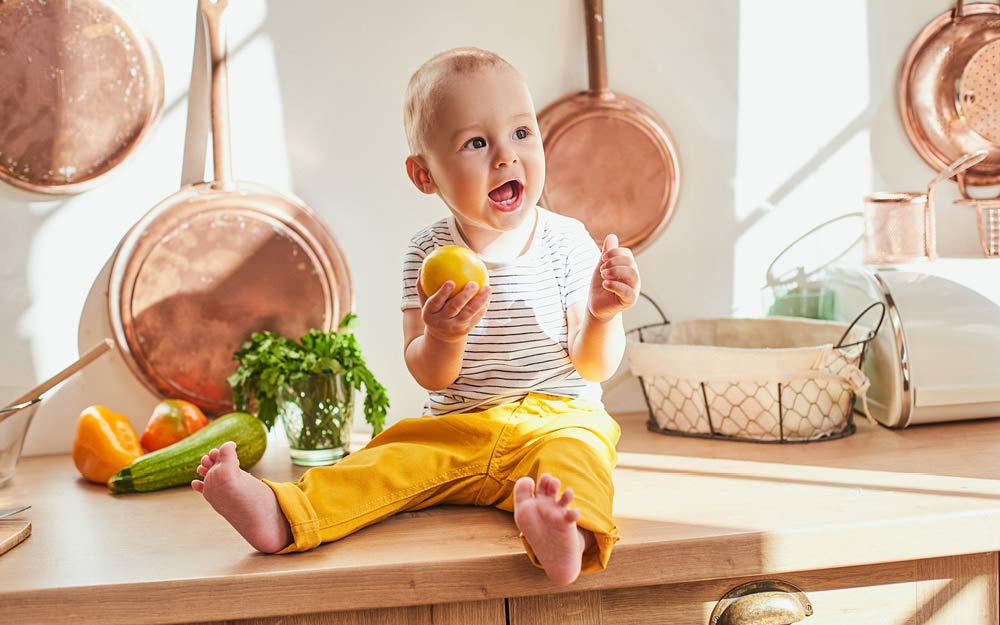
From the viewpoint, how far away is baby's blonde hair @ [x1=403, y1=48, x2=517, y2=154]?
1.14 meters

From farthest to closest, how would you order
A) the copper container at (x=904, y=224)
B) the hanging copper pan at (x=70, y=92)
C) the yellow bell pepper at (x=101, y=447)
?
the copper container at (x=904, y=224) → the hanging copper pan at (x=70, y=92) → the yellow bell pepper at (x=101, y=447)

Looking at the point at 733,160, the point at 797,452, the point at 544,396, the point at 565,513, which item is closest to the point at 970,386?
the point at 797,452

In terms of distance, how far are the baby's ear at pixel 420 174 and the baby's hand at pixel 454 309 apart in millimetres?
214

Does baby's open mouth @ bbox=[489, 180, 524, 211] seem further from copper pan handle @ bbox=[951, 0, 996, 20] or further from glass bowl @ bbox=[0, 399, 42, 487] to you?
copper pan handle @ bbox=[951, 0, 996, 20]

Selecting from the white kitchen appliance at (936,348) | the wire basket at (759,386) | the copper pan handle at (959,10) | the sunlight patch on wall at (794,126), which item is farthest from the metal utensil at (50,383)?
the copper pan handle at (959,10)

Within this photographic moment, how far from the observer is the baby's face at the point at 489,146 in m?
1.13

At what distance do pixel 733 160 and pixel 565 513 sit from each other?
3.05 feet

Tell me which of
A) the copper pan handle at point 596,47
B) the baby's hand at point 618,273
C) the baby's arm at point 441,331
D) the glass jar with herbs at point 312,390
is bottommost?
the glass jar with herbs at point 312,390

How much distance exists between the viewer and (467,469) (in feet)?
3.75

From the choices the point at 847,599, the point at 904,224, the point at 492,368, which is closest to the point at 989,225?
the point at 904,224

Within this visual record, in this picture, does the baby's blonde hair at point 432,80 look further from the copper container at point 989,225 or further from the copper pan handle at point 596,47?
the copper container at point 989,225

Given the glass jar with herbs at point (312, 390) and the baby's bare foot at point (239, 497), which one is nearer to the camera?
the baby's bare foot at point (239, 497)

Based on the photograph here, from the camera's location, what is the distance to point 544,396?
1.23 meters

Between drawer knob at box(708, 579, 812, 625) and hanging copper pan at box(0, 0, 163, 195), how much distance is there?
1090mm
